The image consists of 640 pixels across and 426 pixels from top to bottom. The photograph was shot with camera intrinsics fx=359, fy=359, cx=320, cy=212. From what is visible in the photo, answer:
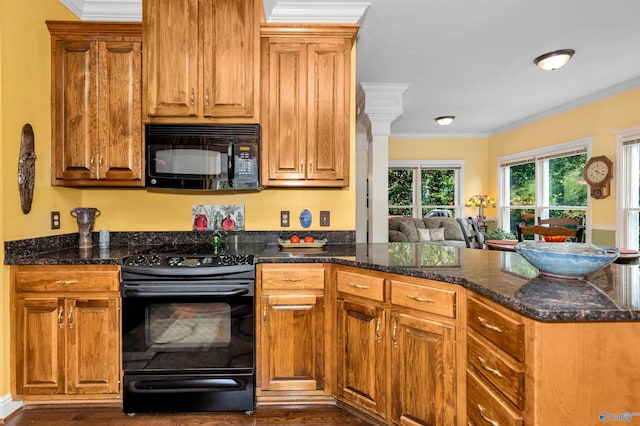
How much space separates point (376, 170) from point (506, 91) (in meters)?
2.20

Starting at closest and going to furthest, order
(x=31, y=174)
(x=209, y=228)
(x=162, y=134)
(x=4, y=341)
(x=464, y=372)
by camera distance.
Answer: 1. (x=464, y=372)
2. (x=4, y=341)
3. (x=31, y=174)
4. (x=162, y=134)
5. (x=209, y=228)

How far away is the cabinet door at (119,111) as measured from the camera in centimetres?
251

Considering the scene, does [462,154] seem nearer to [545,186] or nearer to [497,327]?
[545,186]

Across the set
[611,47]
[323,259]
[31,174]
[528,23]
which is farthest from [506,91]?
[31,174]

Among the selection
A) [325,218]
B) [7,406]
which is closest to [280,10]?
[325,218]

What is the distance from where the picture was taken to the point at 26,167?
2266 mm

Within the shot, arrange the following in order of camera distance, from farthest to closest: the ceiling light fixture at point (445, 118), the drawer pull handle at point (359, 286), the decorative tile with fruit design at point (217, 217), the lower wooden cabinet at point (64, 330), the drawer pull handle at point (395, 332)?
1. the ceiling light fixture at point (445, 118)
2. the decorative tile with fruit design at point (217, 217)
3. the lower wooden cabinet at point (64, 330)
4. the drawer pull handle at point (359, 286)
5. the drawer pull handle at point (395, 332)

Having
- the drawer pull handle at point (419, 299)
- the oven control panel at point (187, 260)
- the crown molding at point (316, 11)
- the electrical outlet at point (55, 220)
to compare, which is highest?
the crown molding at point (316, 11)

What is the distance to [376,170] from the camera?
4242mm

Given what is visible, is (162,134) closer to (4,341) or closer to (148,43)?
(148,43)

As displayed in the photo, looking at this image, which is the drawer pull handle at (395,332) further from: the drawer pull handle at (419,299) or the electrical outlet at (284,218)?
the electrical outlet at (284,218)

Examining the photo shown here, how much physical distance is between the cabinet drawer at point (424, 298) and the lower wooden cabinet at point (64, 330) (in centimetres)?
165

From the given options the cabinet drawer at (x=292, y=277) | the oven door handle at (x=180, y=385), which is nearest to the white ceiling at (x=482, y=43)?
the cabinet drawer at (x=292, y=277)

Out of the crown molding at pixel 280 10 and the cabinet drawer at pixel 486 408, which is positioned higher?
the crown molding at pixel 280 10
